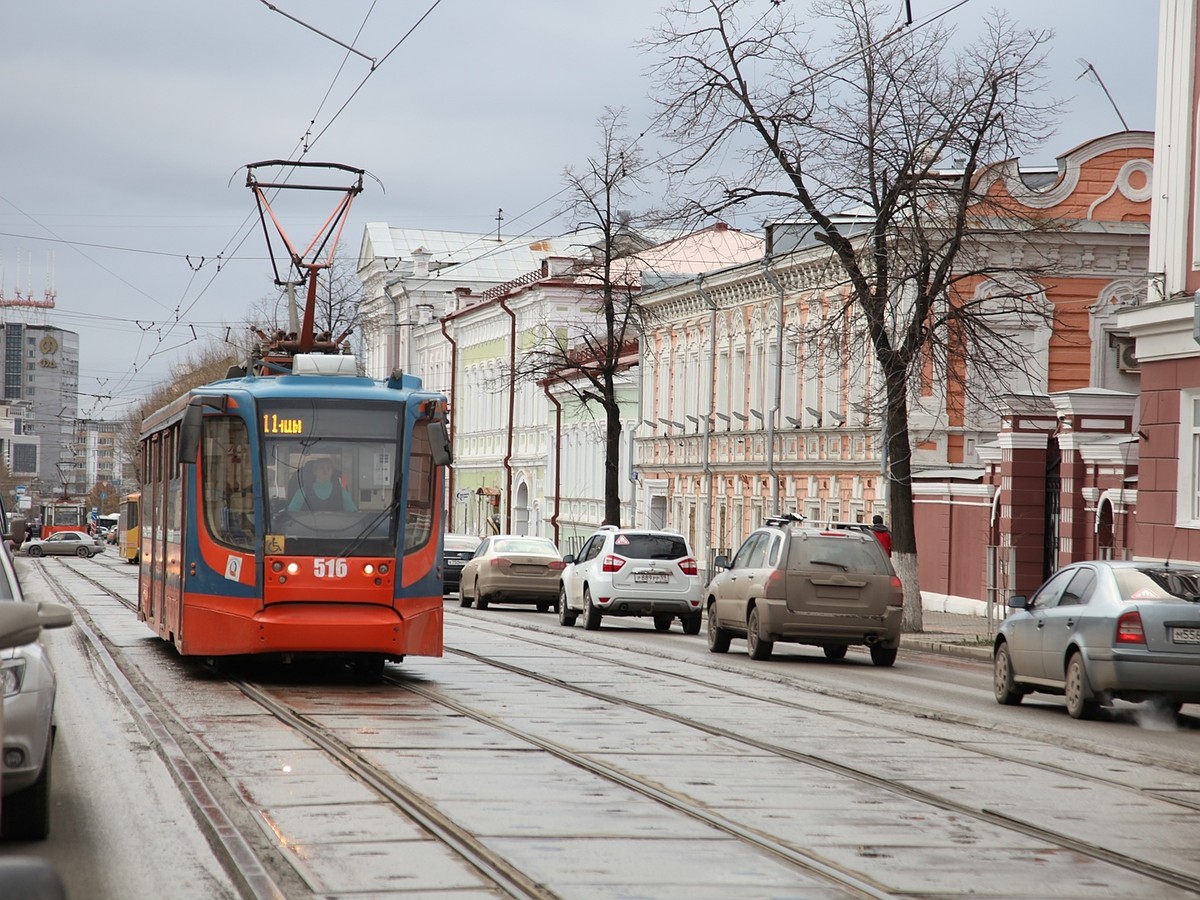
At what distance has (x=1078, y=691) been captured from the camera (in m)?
16.4

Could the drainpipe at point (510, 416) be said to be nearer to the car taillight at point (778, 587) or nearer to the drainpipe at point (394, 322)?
the drainpipe at point (394, 322)

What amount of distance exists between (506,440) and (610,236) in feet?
95.6

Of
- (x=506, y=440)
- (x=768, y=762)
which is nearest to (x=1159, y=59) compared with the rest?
(x=768, y=762)

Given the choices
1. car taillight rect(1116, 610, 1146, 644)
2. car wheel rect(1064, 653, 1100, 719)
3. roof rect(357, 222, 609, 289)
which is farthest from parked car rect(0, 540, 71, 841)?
roof rect(357, 222, 609, 289)

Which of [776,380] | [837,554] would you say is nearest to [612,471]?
[776,380]

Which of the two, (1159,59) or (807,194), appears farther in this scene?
(807,194)

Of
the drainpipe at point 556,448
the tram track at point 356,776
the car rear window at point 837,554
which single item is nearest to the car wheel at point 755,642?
the car rear window at point 837,554

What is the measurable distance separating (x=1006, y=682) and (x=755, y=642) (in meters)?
5.37

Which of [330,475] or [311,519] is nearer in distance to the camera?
[311,519]

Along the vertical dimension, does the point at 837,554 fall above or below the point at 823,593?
above

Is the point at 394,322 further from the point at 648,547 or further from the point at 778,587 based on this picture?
the point at 778,587

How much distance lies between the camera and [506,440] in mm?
76312

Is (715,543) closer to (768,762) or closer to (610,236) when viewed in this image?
(610,236)

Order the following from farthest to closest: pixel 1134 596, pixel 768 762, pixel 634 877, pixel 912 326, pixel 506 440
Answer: pixel 506 440 → pixel 912 326 → pixel 1134 596 → pixel 768 762 → pixel 634 877
